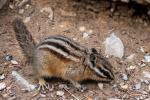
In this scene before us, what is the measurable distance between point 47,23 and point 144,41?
114 cm

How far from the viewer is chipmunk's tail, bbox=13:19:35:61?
523cm

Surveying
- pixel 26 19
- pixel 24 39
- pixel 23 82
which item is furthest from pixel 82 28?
pixel 23 82

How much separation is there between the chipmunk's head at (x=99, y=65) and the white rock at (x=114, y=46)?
391mm

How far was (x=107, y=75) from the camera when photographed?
16.6ft

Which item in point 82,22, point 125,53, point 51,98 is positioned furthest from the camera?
point 82,22

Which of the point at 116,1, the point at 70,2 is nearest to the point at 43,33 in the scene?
the point at 70,2

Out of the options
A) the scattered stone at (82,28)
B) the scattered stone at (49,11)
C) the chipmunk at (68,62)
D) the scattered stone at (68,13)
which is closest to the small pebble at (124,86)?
the chipmunk at (68,62)

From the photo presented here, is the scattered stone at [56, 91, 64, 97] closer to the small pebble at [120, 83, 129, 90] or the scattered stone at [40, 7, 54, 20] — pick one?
the small pebble at [120, 83, 129, 90]

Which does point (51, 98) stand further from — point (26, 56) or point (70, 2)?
point (70, 2)

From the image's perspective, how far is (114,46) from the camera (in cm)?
550

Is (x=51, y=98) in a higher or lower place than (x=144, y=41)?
lower

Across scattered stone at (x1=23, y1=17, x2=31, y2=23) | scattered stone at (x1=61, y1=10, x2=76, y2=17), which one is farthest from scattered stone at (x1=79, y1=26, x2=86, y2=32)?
scattered stone at (x1=23, y1=17, x2=31, y2=23)

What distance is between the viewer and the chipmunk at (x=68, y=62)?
4.96 meters

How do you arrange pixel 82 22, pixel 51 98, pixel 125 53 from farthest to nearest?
pixel 82 22 → pixel 125 53 → pixel 51 98
